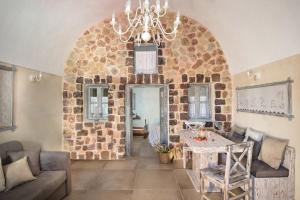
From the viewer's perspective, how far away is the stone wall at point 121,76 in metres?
5.49

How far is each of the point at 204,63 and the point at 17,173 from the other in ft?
14.2

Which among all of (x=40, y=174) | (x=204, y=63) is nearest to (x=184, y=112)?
(x=204, y=63)

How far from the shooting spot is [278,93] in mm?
3391

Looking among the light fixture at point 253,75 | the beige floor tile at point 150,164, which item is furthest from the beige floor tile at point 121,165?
the light fixture at point 253,75

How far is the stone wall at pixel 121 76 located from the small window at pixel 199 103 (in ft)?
0.45

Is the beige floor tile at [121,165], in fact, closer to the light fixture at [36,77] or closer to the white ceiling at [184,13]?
the light fixture at [36,77]

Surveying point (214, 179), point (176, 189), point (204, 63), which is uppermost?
point (204, 63)

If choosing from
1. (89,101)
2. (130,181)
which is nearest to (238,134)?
(130,181)

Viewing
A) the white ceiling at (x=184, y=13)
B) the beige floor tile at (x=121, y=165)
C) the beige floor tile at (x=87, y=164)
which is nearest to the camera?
the white ceiling at (x=184, y=13)

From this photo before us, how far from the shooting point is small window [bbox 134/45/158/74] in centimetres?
548

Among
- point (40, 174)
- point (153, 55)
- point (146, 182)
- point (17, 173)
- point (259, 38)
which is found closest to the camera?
point (17, 173)

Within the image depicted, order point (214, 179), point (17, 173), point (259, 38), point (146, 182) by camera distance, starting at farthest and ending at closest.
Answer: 1. point (146, 182)
2. point (259, 38)
3. point (214, 179)
4. point (17, 173)

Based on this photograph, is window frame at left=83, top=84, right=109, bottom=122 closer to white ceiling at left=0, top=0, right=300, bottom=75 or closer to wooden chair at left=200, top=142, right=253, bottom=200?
white ceiling at left=0, top=0, right=300, bottom=75

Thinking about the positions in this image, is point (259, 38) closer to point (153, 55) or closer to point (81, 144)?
point (153, 55)
